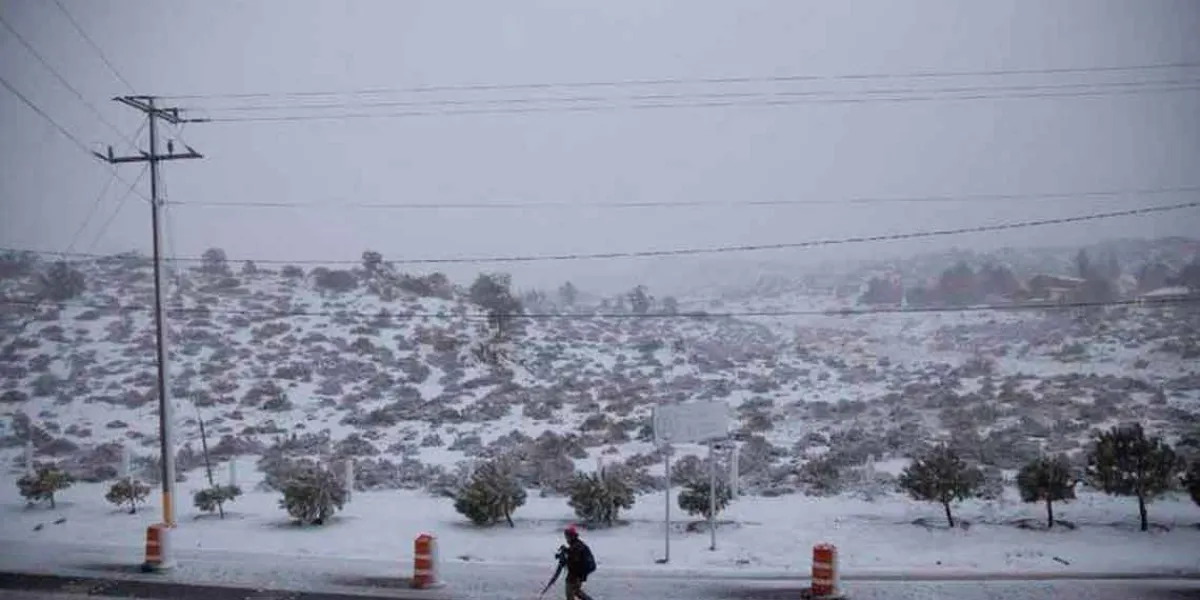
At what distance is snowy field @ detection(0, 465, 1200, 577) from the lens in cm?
1548

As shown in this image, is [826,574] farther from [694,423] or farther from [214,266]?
[214,266]

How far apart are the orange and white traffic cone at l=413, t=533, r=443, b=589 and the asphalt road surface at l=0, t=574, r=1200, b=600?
0.38m

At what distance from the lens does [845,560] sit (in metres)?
15.9

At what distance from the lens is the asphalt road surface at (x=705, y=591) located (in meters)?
12.9

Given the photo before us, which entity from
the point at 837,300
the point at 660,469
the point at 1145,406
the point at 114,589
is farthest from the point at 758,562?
the point at 837,300

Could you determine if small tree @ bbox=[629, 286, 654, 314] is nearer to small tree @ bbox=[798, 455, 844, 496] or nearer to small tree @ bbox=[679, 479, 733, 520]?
small tree @ bbox=[798, 455, 844, 496]

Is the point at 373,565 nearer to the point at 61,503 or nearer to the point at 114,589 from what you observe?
the point at 114,589

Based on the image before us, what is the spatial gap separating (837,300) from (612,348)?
3415cm

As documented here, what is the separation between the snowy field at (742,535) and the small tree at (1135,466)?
2.39 ft

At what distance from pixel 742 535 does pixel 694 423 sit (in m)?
3.46

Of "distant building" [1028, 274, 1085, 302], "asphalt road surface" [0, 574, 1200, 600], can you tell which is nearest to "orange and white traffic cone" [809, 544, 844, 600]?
"asphalt road surface" [0, 574, 1200, 600]

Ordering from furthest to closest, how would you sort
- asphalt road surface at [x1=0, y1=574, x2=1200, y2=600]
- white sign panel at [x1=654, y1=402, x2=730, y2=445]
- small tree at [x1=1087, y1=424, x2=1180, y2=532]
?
1. small tree at [x1=1087, y1=424, x2=1180, y2=532]
2. white sign panel at [x1=654, y1=402, x2=730, y2=445]
3. asphalt road surface at [x1=0, y1=574, x2=1200, y2=600]

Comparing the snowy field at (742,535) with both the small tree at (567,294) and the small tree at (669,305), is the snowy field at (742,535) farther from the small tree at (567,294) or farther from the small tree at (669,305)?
the small tree at (567,294)

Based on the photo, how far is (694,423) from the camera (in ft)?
52.9
